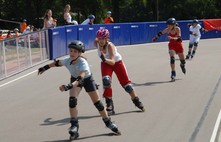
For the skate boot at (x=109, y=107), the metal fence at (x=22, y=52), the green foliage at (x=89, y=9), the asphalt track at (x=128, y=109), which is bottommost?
the asphalt track at (x=128, y=109)

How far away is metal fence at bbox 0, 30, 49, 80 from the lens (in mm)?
14717

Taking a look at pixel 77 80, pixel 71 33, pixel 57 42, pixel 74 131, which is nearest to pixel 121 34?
pixel 71 33

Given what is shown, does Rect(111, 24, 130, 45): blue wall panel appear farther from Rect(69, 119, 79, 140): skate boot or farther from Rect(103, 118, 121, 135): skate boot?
Rect(69, 119, 79, 140): skate boot

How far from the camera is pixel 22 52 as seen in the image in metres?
16.1

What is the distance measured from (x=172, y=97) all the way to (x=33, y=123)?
12.0ft

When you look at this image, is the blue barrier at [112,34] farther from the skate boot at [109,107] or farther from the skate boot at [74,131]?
the skate boot at [74,131]

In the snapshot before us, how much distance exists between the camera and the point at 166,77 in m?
14.1

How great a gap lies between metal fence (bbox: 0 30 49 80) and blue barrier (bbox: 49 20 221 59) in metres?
0.79

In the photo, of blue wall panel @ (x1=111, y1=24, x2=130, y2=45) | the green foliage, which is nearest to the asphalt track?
blue wall panel @ (x1=111, y1=24, x2=130, y2=45)

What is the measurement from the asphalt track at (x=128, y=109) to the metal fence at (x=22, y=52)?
14.0 inches

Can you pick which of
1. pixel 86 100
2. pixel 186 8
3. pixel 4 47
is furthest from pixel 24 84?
pixel 186 8

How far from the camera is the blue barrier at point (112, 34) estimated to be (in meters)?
19.6

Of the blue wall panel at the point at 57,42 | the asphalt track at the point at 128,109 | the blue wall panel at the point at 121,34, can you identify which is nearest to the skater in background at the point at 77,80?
the asphalt track at the point at 128,109

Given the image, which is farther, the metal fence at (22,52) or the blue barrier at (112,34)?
the blue barrier at (112,34)
